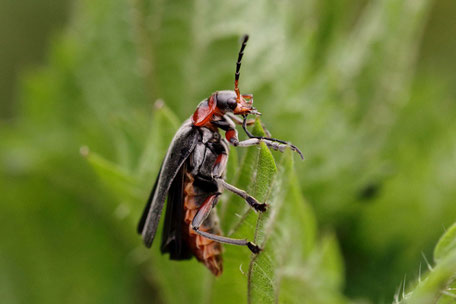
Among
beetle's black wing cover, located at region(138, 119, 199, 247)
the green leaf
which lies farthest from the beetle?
the green leaf

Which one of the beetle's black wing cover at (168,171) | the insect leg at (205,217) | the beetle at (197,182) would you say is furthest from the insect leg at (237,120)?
the insect leg at (205,217)

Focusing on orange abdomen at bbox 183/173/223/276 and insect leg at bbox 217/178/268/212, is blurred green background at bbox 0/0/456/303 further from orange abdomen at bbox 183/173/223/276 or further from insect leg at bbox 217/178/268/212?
insect leg at bbox 217/178/268/212

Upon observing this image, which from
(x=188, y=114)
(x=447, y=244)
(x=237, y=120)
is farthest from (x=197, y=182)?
(x=447, y=244)

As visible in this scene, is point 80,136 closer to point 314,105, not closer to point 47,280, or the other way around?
point 47,280

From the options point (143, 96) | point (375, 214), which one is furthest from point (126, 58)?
point (375, 214)

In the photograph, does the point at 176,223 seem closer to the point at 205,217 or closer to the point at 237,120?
the point at 205,217
